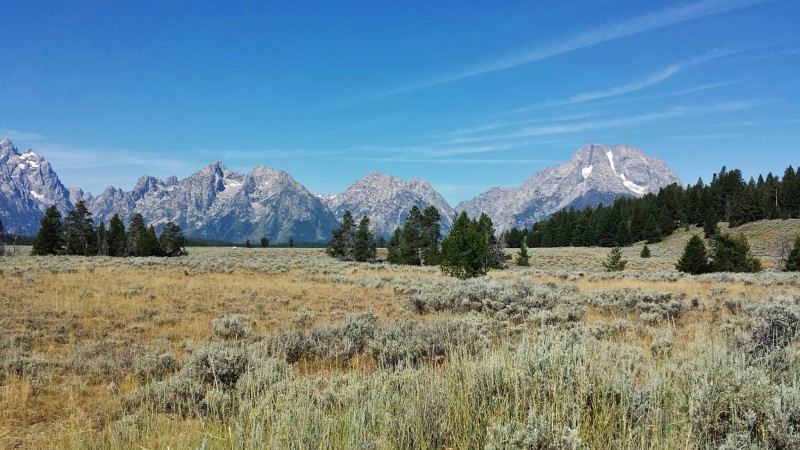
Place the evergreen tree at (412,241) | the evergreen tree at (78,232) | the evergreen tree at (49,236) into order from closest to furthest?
the evergreen tree at (49,236), the evergreen tree at (412,241), the evergreen tree at (78,232)

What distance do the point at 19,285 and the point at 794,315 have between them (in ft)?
79.5

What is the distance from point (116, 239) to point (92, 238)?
9.94 feet

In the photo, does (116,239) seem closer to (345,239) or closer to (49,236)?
(49,236)

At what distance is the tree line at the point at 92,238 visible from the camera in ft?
170

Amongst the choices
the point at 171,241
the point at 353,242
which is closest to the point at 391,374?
the point at 353,242

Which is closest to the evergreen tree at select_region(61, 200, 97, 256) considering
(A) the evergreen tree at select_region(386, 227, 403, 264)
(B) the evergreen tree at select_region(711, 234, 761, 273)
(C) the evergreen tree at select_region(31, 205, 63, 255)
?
(C) the evergreen tree at select_region(31, 205, 63, 255)

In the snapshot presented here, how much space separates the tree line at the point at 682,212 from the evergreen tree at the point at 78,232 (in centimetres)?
7519

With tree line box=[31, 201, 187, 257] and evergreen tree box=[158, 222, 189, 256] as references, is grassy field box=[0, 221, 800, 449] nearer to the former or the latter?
tree line box=[31, 201, 187, 257]

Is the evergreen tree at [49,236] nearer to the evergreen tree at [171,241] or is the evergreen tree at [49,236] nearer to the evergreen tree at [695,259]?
the evergreen tree at [171,241]

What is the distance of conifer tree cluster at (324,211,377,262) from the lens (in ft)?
193

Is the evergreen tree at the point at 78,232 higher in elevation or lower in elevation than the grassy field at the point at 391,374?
higher

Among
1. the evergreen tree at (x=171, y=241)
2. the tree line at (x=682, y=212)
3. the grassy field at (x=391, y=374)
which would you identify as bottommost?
the grassy field at (x=391, y=374)

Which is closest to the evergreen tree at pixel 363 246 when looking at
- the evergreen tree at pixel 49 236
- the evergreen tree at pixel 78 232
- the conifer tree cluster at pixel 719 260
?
the evergreen tree at pixel 78 232

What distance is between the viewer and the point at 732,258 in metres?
31.5
